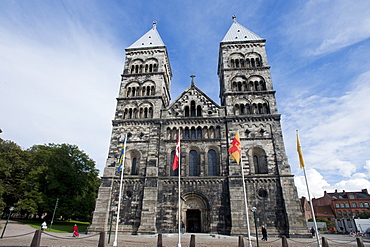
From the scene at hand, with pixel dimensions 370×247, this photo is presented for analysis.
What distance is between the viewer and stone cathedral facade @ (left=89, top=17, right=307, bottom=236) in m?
24.3

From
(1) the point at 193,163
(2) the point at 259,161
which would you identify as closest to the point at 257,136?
(2) the point at 259,161

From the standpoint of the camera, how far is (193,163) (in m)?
27.8

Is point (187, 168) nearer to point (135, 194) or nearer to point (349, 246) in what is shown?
point (135, 194)

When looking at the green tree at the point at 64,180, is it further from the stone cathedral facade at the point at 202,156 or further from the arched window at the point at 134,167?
the arched window at the point at 134,167

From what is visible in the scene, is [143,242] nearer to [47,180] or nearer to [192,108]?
[192,108]

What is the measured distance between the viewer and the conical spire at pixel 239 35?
36.6 metres

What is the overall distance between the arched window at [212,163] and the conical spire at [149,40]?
67.7 feet

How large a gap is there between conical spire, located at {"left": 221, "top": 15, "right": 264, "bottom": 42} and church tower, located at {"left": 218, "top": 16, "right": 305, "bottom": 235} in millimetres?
160

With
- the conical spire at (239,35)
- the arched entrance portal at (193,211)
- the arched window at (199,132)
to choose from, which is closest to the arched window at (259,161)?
the arched window at (199,132)

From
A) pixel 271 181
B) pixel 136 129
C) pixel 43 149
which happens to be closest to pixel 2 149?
pixel 43 149

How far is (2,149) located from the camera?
119 feet

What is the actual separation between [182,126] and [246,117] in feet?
27.7

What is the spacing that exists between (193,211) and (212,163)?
602 centimetres

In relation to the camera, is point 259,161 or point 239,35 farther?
point 239,35
